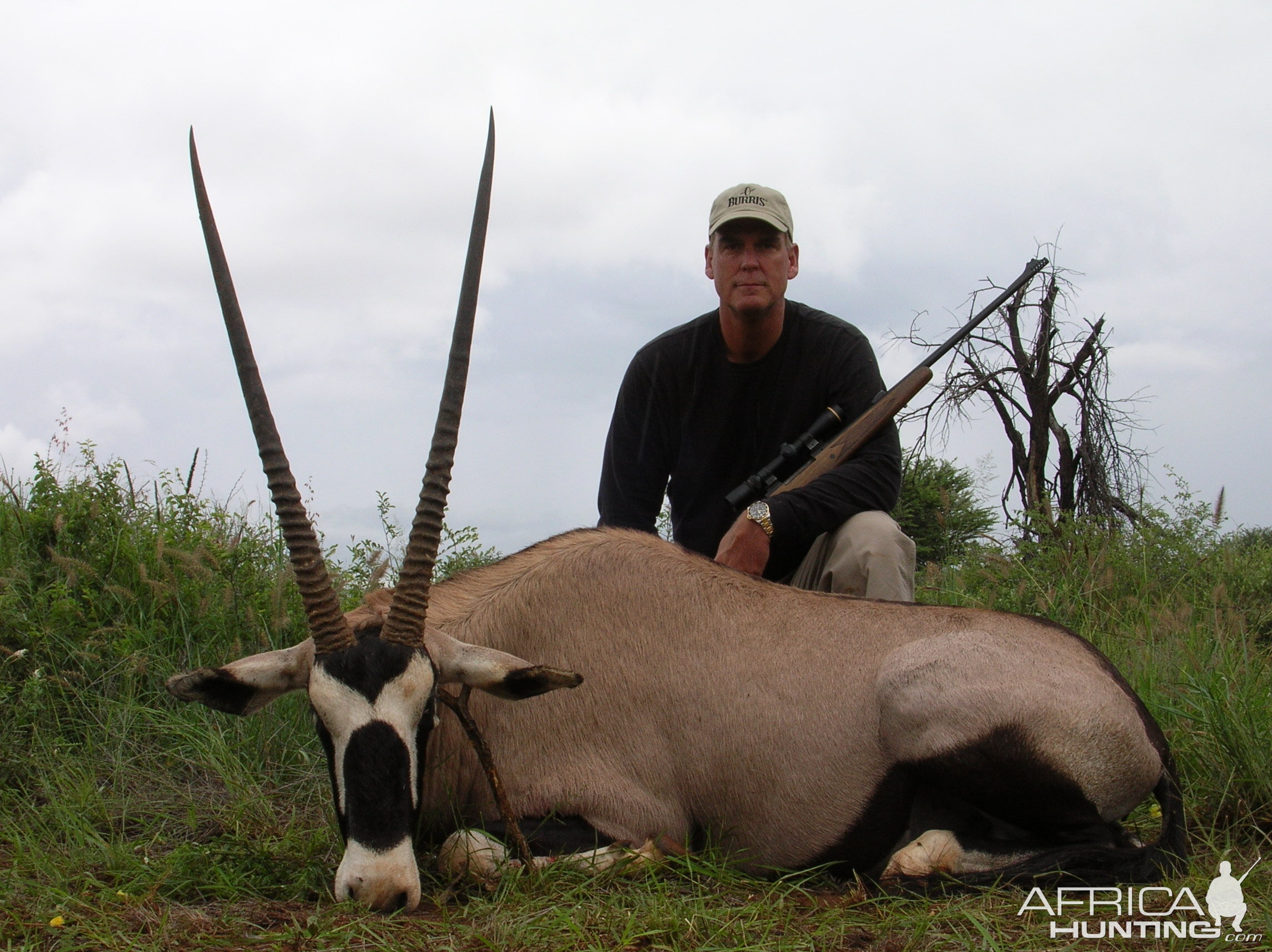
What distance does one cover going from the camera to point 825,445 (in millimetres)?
5527

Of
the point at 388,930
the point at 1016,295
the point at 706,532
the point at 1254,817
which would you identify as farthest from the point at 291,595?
the point at 1016,295

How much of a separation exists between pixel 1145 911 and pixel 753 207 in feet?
12.0

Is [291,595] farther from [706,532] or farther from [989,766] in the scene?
[989,766]

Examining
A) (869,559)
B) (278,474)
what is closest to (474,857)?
(278,474)

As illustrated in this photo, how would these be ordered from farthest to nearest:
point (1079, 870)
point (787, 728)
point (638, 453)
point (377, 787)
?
point (638, 453) < point (787, 728) < point (1079, 870) < point (377, 787)

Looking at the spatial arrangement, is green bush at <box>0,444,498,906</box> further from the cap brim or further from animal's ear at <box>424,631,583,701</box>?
the cap brim

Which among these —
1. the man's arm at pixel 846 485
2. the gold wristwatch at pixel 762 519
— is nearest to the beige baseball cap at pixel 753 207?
the man's arm at pixel 846 485

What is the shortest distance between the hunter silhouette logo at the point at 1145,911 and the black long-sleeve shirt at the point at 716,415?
2.36 metres

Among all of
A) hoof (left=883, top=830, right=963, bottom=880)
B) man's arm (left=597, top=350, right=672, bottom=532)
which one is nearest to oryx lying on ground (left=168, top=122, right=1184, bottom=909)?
hoof (left=883, top=830, right=963, bottom=880)

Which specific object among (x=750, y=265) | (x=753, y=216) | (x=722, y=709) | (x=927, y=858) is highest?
(x=753, y=216)

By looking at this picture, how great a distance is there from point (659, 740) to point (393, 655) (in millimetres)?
989

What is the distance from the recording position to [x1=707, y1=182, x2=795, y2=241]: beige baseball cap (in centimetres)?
562

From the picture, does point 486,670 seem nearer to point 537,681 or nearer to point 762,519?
point 537,681

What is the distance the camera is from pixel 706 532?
5.82m
